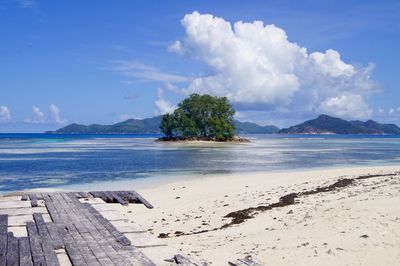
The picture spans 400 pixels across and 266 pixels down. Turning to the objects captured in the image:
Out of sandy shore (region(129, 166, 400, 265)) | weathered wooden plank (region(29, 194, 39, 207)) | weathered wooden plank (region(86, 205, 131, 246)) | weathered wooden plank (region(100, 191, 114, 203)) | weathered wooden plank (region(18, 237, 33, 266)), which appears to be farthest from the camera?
weathered wooden plank (region(100, 191, 114, 203))

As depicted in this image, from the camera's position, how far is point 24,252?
27.1ft

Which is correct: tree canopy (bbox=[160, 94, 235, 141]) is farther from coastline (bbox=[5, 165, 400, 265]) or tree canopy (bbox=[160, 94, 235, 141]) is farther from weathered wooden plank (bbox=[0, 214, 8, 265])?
weathered wooden plank (bbox=[0, 214, 8, 265])

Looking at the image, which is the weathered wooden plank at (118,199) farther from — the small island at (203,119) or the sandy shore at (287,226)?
the small island at (203,119)

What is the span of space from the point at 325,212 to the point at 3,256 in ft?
28.9

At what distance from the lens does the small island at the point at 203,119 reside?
114062 mm

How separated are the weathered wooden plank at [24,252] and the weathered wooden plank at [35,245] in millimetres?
70

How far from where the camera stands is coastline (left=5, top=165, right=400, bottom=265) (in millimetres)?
9359

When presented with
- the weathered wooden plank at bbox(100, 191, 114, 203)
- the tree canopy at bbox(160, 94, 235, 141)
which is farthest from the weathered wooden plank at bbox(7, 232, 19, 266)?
the tree canopy at bbox(160, 94, 235, 141)

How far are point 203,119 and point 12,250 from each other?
109 metres

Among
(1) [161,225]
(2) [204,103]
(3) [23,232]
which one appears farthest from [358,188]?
(2) [204,103]

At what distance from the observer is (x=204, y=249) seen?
33.4ft

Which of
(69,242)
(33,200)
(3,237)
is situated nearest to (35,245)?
(69,242)

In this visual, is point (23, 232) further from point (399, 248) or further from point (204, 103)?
point (204, 103)

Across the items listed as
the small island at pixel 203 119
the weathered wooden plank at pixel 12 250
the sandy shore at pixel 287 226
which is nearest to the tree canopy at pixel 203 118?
the small island at pixel 203 119
